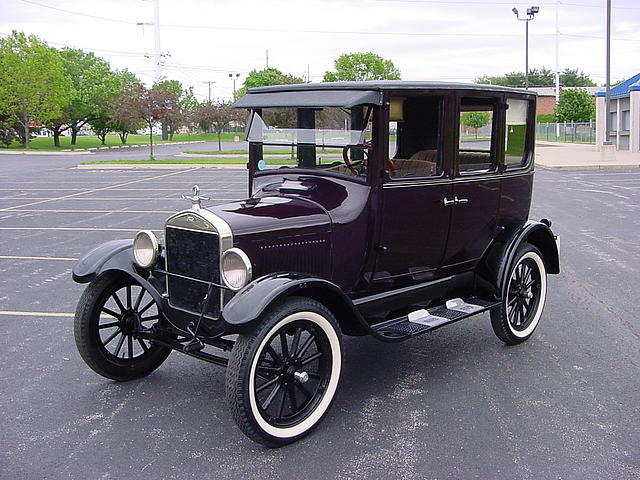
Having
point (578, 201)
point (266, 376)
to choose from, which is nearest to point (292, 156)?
point (266, 376)

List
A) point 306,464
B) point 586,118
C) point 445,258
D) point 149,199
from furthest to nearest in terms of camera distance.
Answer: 1. point 586,118
2. point 149,199
3. point 445,258
4. point 306,464

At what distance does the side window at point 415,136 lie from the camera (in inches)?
177

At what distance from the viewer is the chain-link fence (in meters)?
45.5

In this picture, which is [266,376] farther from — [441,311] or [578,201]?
[578,201]

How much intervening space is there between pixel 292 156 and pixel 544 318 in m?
2.76

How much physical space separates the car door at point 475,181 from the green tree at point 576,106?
159ft

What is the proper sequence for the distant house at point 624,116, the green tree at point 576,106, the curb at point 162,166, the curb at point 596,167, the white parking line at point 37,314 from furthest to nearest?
the green tree at point 576,106 < the distant house at point 624,116 < the curb at point 162,166 < the curb at point 596,167 < the white parking line at point 37,314

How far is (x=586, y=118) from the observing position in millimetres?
51125

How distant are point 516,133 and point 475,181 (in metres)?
0.78

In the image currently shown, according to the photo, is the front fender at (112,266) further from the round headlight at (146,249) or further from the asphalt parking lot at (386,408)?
the asphalt parking lot at (386,408)

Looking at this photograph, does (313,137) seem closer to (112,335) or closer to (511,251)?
(511,251)

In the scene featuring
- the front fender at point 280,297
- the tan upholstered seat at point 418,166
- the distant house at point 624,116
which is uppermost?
the distant house at point 624,116

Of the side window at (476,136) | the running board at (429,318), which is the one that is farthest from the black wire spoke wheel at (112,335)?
the side window at (476,136)

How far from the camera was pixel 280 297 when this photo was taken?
356cm
